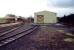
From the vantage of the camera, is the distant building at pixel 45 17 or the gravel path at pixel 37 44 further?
the distant building at pixel 45 17

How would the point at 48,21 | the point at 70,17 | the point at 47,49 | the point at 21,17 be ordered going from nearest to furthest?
the point at 47,49 < the point at 70,17 < the point at 48,21 < the point at 21,17

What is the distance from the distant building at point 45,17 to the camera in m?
55.3

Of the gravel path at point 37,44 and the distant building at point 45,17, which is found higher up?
the distant building at point 45,17

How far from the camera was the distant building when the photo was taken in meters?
55.3

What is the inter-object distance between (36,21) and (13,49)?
150 ft

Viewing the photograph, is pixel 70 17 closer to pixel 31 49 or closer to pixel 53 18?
pixel 53 18

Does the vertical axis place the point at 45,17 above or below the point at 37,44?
above

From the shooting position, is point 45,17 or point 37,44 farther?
point 45,17

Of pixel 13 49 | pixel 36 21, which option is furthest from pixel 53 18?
pixel 13 49

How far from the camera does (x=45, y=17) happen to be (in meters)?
55.8

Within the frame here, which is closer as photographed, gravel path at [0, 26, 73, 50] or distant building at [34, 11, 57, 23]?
gravel path at [0, 26, 73, 50]

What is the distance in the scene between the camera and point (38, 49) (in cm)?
1004

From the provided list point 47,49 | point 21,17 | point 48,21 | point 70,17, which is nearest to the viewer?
point 47,49

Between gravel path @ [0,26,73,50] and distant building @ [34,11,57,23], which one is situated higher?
distant building @ [34,11,57,23]
